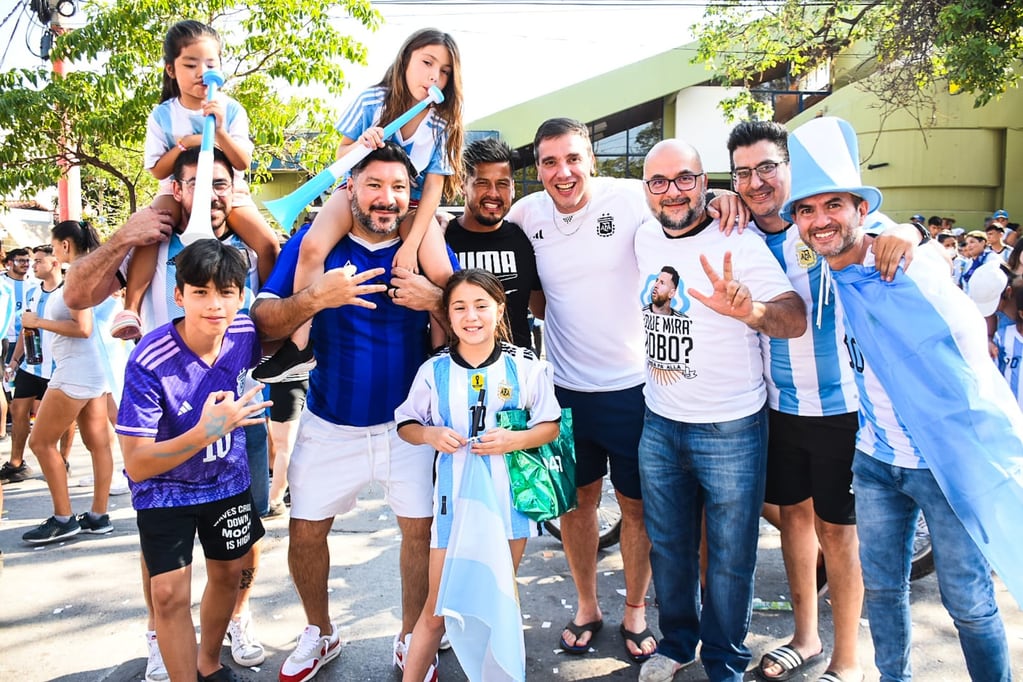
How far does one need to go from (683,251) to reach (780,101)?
20.7m

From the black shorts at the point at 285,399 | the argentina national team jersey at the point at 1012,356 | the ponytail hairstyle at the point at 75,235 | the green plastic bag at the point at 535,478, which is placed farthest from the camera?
the black shorts at the point at 285,399

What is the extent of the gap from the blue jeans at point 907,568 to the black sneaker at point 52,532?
491 centimetres

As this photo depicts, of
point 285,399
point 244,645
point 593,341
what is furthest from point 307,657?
point 285,399

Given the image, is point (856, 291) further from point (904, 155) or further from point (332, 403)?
point (904, 155)

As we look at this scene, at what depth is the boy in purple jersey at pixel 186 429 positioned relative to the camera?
263 centimetres

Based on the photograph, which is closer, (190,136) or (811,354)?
(811,354)

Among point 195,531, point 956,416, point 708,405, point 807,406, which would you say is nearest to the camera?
point 956,416

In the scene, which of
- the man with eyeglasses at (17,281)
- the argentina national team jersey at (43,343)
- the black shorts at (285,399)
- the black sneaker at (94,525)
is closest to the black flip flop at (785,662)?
the black shorts at (285,399)

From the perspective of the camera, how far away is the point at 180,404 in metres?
2.74

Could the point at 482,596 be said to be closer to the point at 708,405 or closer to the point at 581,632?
the point at 581,632

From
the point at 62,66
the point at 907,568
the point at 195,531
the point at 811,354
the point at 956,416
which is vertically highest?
the point at 62,66

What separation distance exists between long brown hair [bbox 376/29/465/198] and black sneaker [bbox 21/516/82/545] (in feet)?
12.2

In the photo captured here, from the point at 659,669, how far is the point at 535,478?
3.48 feet

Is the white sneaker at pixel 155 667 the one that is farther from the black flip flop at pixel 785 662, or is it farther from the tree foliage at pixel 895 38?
the tree foliage at pixel 895 38
